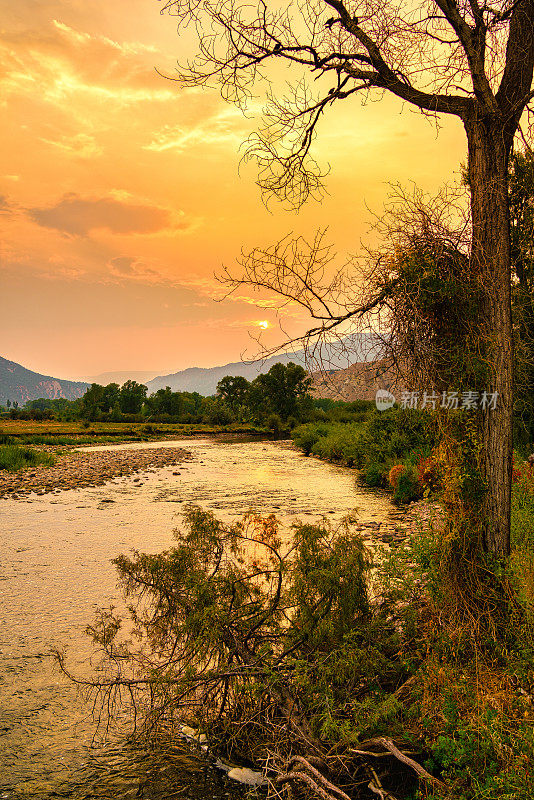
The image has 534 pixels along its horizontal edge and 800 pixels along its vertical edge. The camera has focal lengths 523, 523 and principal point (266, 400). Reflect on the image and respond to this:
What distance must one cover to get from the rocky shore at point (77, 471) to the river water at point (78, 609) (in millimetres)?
1378

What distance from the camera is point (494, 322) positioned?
15.0 ft

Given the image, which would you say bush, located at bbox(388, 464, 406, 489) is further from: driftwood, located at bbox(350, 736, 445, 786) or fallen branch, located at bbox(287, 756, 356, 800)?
fallen branch, located at bbox(287, 756, 356, 800)

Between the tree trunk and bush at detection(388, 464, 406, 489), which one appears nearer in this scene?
the tree trunk

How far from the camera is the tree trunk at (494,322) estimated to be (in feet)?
14.8

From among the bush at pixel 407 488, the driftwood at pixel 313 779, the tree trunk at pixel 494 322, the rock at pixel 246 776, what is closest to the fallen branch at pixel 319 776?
the driftwood at pixel 313 779

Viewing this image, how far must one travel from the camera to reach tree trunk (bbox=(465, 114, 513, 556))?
4.51 meters

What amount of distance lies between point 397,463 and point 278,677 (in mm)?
16397

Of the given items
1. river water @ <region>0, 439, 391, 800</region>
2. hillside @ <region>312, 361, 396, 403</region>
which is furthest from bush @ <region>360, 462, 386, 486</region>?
hillside @ <region>312, 361, 396, 403</region>

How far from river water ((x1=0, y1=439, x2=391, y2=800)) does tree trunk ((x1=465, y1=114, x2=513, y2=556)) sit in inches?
120

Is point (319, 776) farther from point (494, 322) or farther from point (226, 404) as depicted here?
point (226, 404)

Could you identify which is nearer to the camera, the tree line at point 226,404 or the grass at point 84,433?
the grass at point 84,433

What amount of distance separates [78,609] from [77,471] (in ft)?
62.7

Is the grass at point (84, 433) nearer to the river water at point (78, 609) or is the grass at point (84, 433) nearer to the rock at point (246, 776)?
the river water at point (78, 609)

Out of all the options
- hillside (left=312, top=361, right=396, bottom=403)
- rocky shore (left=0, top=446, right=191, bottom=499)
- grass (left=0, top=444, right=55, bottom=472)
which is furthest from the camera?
grass (left=0, top=444, right=55, bottom=472)
